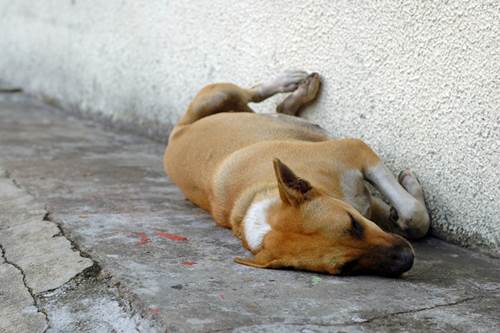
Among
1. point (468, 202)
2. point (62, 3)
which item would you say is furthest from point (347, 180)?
point (62, 3)

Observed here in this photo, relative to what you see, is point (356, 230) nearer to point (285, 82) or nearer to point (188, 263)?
point (188, 263)

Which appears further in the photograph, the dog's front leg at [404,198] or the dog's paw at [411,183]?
the dog's paw at [411,183]

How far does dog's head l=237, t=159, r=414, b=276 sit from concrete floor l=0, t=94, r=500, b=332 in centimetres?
6

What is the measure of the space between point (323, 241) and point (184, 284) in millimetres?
578

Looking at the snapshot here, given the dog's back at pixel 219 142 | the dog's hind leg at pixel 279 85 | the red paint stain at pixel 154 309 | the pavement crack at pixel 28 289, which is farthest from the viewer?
the dog's hind leg at pixel 279 85

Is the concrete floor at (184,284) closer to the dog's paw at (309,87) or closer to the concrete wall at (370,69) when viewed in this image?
the concrete wall at (370,69)

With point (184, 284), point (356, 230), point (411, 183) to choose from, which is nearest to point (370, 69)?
point (411, 183)

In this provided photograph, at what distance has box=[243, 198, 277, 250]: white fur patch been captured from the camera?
12.1 feet

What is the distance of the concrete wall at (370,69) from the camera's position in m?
3.87

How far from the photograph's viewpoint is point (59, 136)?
7.20m

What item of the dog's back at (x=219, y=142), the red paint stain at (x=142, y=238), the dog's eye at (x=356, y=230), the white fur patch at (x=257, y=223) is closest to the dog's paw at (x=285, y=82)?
the dog's back at (x=219, y=142)

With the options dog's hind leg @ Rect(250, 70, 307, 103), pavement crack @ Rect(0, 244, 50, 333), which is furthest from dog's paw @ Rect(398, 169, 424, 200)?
pavement crack @ Rect(0, 244, 50, 333)

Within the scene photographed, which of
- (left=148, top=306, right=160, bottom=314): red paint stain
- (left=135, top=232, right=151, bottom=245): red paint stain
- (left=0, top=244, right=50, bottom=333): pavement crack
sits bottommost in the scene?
(left=0, top=244, right=50, bottom=333): pavement crack

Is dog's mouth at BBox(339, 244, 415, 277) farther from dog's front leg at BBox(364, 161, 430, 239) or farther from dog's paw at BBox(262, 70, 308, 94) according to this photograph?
dog's paw at BBox(262, 70, 308, 94)
